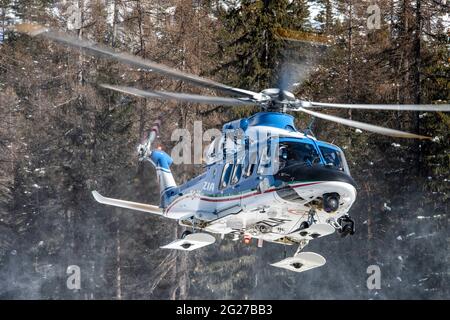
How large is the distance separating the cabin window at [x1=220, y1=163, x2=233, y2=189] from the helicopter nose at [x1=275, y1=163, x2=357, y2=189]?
7.04ft

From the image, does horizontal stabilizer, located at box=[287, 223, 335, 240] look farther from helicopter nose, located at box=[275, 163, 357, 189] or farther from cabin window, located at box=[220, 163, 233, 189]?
cabin window, located at box=[220, 163, 233, 189]

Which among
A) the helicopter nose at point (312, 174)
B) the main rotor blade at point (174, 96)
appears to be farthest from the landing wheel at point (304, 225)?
the main rotor blade at point (174, 96)

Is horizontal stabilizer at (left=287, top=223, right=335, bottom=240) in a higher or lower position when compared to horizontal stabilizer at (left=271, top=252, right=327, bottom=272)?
higher

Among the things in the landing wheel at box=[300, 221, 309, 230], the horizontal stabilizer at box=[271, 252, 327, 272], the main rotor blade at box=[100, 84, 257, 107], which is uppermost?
the main rotor blade at box=[100, 84, 257, 107]

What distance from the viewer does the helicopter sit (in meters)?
19.9

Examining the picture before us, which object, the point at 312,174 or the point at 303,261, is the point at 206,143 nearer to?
→ the point at 303,261

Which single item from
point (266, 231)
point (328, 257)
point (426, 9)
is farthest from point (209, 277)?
point (266, 231)

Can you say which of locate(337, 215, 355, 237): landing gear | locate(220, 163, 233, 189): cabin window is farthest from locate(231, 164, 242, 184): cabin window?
locate(337, 215, 355, 237): landing gear

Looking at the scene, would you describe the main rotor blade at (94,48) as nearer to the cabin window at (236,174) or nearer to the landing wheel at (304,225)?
the cabin window at (236,174)

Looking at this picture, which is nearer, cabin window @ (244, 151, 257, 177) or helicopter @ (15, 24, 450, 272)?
helicopter @ (15, 24, 450, 272)

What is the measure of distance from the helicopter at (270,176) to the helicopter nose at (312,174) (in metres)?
0.02

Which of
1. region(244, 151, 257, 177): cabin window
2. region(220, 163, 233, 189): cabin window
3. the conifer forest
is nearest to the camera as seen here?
region(244, 151, 257, 177): cabin window

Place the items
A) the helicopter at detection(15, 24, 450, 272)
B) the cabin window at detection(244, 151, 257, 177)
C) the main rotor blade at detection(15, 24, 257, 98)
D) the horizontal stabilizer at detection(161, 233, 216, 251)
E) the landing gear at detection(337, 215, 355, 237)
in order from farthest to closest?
the horizontal stabilizer at detection(161, 233, 216, 251), the cabin window at detection(244, 151, 257, 177), the landing gear at detection(337, 215, 355, 237), the helicopter at detection(15, 24, 450, 272), the main rotor blade at detection(15, 24, 257, 98)

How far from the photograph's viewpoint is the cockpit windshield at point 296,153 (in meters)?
20.5
